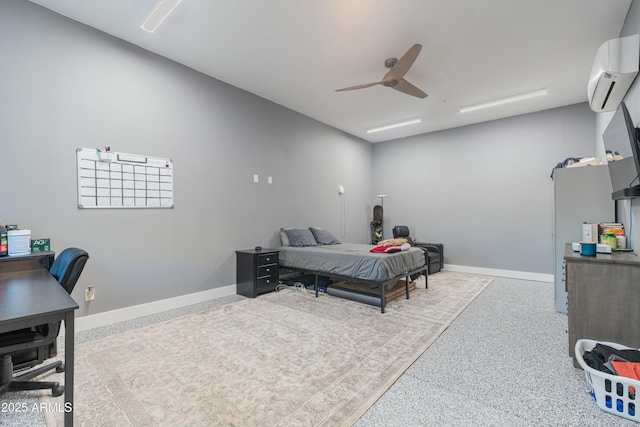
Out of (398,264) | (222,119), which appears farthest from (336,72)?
(398,264)

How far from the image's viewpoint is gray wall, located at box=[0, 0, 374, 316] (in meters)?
2.65

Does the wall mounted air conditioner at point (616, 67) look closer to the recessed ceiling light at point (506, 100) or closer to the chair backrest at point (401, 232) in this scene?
the recessed ceiling light at point (506, 100)

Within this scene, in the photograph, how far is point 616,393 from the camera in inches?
64.6

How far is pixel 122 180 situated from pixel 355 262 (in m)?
2.93

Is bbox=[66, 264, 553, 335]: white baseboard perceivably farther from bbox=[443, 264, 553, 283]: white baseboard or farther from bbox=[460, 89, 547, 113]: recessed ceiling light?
bbox=[460, 89, 547, 113]: recessed ceiling light

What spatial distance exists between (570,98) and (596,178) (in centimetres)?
227

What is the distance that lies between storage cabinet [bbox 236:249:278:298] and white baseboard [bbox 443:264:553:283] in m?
3.93

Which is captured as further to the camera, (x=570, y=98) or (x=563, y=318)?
(x=570, y=98)

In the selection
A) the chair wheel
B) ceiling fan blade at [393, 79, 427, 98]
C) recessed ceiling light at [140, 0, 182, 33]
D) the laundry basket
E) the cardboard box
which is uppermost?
recessed ceiling light at [140, 0, 182, 33]

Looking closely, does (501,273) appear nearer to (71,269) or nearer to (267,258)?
(267,258)

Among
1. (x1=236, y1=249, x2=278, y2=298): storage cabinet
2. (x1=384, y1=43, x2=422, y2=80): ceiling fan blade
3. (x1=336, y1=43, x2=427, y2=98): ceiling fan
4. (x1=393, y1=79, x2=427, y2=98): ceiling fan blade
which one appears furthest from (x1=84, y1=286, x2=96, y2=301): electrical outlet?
(x1=393, y1=79, x2=427, y2=98): ceiling fan blade

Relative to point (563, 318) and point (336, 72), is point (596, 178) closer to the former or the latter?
point (563, 318)

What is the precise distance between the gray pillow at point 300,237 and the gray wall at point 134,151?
29 cm

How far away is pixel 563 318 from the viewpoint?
3.25 meters
